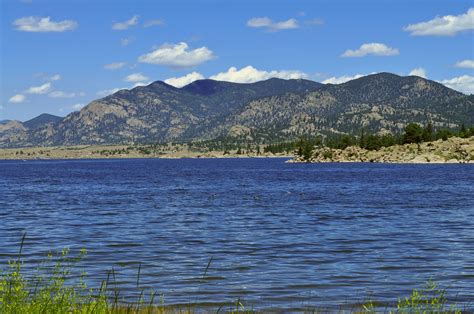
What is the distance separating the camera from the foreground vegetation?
1293cm

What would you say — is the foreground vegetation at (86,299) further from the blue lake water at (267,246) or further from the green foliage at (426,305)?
the blue lake water at (267,246)

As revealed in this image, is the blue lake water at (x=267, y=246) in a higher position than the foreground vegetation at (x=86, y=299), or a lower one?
lower

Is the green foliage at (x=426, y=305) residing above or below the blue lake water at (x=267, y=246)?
above

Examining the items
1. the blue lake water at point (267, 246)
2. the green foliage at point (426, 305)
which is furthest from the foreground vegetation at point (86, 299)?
the blue lake water at point (267, 246)

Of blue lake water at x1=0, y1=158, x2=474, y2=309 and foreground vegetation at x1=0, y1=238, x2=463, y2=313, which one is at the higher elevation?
foreground vegetation at x1=0, y1=238, x2=463, y2=313

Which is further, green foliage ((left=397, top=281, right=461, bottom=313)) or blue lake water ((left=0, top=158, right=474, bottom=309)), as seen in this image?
blue lake water ((left=0, top=158, right=474, bottom=309))

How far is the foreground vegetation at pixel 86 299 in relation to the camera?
12926mm

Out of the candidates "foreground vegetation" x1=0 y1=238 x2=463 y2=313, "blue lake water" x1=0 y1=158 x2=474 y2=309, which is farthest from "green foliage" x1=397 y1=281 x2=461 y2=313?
"blue lake water" x1=0 y1=158 x2=474 y2=309

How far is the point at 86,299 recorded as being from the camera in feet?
54.6

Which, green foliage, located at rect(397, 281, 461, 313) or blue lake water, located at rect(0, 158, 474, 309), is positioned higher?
green foliage, located at rect(397, 281, 461, 313)

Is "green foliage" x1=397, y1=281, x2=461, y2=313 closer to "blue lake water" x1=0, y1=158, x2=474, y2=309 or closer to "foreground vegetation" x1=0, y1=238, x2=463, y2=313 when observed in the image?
"foreground vegetation" x1=0, y1=238, x2=463, y2=313

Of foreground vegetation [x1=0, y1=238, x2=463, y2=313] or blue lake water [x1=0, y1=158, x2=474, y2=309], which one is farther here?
blue lake water [x1=0, y1=158, x2=474, y2=309]

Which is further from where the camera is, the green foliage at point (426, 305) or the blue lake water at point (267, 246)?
the blue lake water at point (267, 246)

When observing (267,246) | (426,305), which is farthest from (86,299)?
(267,246)
